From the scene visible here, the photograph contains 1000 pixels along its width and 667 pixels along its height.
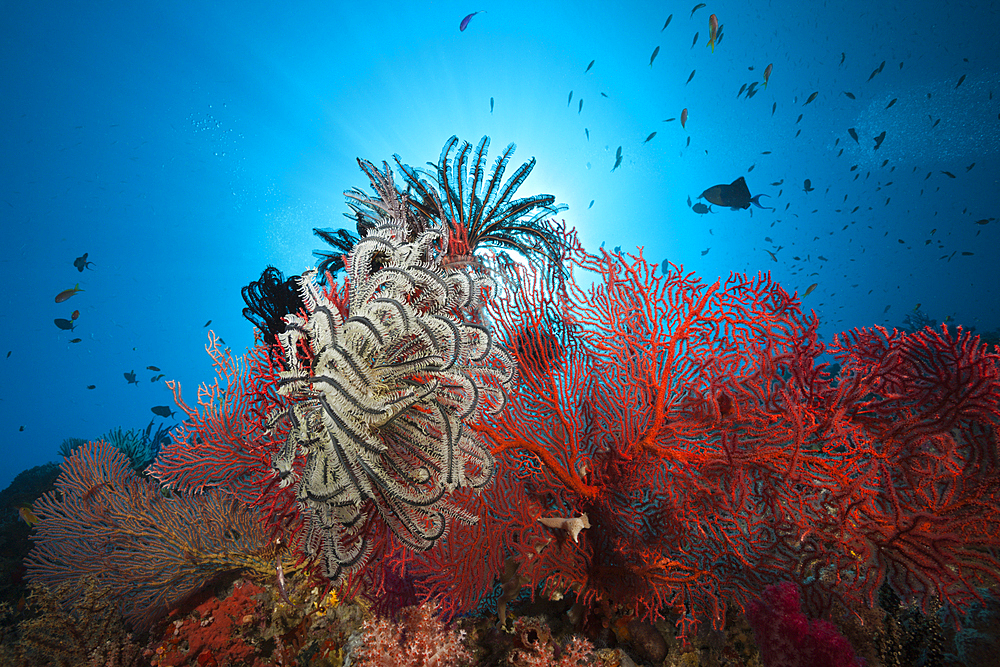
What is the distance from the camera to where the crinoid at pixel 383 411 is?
1.81 metres

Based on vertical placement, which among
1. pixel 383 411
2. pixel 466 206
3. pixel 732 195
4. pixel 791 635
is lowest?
pixel 791 635

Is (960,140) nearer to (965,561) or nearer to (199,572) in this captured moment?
(965,561)

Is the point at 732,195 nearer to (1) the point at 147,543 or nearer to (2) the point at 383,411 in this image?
(2) the point at 383,411

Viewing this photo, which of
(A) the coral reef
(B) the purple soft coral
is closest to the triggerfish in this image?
(B) the purple soft coral

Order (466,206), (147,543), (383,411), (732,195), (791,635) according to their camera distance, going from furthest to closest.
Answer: (732,195)
(466,206)
(147,543)
(791,635)
(383,411)

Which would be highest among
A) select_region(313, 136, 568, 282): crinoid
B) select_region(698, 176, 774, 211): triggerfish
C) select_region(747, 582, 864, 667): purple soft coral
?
select_region(698, 176, 774, 211): triggerfish

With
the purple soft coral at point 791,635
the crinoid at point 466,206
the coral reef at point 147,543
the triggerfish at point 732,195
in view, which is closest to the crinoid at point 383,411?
the purple soft coral at point 791,635

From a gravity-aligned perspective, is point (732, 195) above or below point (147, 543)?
above

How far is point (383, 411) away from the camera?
1760 mm

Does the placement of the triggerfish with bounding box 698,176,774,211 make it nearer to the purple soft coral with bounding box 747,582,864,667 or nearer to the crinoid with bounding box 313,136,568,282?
the crinoid with bounding box 313,136,568,282

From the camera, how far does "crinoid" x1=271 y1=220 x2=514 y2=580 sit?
1.81 metres

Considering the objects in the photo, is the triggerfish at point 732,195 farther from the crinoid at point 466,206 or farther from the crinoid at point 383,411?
the crinoid at point 383,411

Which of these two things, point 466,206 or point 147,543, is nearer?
point 147,543

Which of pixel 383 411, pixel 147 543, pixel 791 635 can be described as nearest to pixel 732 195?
pixel 791 635
